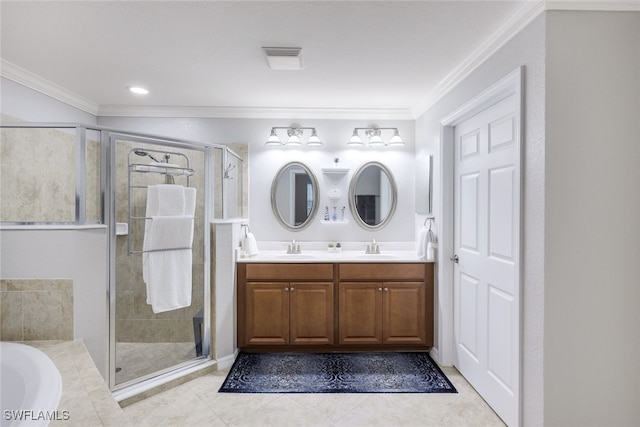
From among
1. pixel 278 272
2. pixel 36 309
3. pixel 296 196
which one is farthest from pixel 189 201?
pixel 296 196

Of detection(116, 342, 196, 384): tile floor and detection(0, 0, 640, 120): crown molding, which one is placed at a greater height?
detection(0, 0, 640, 120): crown molding

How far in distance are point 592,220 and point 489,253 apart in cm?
69

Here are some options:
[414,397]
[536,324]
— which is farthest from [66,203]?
[536,324]

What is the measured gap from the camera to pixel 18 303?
1979 mm

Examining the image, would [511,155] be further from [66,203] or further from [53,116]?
[53,116]

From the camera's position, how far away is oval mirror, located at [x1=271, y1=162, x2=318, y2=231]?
3672mm

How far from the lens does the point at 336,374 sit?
2.65m

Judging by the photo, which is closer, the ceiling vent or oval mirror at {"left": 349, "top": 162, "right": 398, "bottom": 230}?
the ceiling vent

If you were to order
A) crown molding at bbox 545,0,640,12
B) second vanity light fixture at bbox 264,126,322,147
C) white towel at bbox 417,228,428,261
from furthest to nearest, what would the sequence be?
second vanity light fixture at bbox 264,126,322,147 < white towel at bbox 417,228,428,261 < crown molding at bbox 545,0,640,12

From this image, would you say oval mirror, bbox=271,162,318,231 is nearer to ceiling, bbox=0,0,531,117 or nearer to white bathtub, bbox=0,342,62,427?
ceiling, bbox=0,0,531,117

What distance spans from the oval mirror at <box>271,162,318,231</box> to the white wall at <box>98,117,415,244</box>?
0.23 ft

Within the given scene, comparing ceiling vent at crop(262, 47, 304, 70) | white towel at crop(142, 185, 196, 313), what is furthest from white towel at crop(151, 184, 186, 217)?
ceiling vent at crop(262, 47, 304, 70)

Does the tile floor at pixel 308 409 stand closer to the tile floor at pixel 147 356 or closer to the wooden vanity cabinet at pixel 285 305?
the tile floor at pixel 147 356

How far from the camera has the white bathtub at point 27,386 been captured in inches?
50.9
